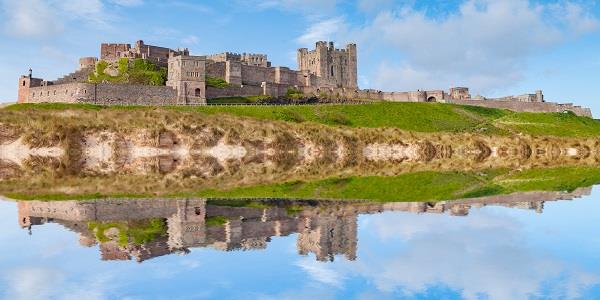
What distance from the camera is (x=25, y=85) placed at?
97625 millimetres

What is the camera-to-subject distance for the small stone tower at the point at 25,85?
96.7 meters

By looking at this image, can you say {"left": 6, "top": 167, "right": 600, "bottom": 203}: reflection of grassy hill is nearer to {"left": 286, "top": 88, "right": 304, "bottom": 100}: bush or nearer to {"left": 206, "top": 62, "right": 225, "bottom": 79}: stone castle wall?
{"left": 286, "top": 88, "right": 304, "bottom": 100}: bush

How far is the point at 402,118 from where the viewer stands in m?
82.4

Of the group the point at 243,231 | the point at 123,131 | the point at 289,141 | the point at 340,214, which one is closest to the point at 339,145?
the point at 289,141

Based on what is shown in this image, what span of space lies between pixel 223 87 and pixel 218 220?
9092cm

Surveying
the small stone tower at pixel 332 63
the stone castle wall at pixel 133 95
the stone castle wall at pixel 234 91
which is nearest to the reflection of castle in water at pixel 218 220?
the stone castle wall at pixel 133 95

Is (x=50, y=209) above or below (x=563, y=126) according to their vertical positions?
below

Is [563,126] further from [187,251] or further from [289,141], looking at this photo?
[187,251]

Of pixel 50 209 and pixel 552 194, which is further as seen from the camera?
pixel 552 194

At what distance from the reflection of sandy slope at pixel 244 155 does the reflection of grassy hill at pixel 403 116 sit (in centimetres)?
593

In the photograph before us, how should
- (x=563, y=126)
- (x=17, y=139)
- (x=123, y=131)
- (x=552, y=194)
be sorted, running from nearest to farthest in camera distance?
(x=552, y=194)
(x=17, y=139)
(x=123, y=131)
(x=563, y=126)

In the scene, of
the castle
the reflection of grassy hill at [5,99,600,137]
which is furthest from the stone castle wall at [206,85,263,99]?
the reflection of grassy hill at [5,99,600,137]

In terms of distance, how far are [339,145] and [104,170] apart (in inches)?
1251

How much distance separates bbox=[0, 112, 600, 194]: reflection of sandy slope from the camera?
3053cm
